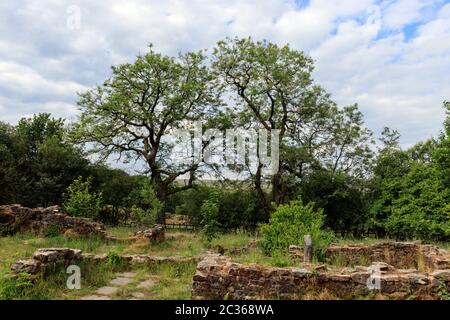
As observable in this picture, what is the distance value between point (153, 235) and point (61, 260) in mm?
6138

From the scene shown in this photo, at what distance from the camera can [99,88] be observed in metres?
22.3

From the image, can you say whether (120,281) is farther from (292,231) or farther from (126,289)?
(292,231)

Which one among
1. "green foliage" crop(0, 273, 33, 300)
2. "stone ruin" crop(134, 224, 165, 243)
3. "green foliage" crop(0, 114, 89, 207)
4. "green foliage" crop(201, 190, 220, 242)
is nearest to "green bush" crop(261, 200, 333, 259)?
"green foliage" crop(201, 190, 220, 242)

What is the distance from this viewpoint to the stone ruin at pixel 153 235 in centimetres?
1427

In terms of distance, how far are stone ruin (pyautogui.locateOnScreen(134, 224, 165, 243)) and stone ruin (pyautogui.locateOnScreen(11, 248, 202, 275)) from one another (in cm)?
414

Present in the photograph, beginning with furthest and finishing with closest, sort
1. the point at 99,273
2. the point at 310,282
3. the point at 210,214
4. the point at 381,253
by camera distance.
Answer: the point at 210,214 → the point at 381,253 → the point at 99,273 → the point at 310,282

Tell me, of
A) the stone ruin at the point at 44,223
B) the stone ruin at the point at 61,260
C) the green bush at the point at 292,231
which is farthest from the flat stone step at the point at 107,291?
the stone ruin at the point at 44,223

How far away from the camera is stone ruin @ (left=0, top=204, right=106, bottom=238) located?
14930 millimetres

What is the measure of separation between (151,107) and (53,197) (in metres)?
8.91

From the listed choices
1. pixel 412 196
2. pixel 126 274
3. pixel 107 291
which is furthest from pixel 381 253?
pixel 412 196

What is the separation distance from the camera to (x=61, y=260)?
28.1 feet

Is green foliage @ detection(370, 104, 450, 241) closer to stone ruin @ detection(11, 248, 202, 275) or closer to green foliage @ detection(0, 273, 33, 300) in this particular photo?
stone ruin @ detection(11, 248, 202, 275)

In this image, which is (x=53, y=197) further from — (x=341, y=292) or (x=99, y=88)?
(x=341, y=292)

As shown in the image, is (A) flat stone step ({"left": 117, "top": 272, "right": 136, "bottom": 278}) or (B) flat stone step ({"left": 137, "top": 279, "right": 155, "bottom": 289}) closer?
(B) flat stone step ({"left": 137, "top": 279, "right": 155, "bottom": 289})
